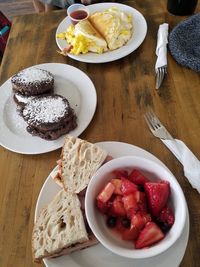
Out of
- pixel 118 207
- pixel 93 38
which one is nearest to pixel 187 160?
pixel 118 207

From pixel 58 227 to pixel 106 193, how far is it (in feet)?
0.49

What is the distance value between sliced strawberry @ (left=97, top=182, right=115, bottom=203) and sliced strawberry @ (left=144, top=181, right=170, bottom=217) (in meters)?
0.09

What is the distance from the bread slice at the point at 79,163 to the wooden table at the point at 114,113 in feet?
0.37

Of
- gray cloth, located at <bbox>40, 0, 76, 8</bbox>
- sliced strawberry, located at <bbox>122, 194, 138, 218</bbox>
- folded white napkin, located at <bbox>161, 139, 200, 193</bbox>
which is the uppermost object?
gray cloth, located at <bbox>40, 0, 76, 8</bbox>

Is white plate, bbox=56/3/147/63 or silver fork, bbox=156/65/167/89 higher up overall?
white plate, bbox=56/3/147/63

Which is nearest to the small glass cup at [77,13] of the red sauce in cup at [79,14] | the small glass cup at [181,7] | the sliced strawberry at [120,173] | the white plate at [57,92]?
the red sauce in cup at [79,14]

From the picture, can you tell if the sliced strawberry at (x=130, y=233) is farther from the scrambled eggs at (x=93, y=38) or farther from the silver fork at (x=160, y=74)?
the scrambled eggs at (x=93, y=38)

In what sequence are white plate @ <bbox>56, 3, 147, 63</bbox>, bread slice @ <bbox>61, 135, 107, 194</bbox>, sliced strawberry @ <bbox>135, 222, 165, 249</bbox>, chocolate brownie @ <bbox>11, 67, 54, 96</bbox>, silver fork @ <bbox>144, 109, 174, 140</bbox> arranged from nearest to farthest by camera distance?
sliced strawberry @ <bbox>135, 222, 165, 249</bbox>, bread slice @ <bbox>61, 135, 107, 194</bbox>, silver fork @ <bbox>144, 109, 174, 140</bbox>, chocolate brownie @ <bbox>11, 67, 54, 96</bbox>, white plate @ <bbox>56, 3, 147, 63</bbox>

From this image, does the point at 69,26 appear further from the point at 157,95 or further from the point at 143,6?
the point at 157,95

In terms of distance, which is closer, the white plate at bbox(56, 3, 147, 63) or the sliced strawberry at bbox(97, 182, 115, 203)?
the sliced strawberry at bbox(97, 182, 115, 203)

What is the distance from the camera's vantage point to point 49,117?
886 mm

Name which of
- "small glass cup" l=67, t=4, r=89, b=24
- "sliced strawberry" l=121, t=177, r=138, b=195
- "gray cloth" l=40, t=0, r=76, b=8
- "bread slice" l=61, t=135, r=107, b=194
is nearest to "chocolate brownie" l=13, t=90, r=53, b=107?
"bread slice" l=61, t=135, r=107, b=194

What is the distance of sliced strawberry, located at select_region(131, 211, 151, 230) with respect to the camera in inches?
24.2

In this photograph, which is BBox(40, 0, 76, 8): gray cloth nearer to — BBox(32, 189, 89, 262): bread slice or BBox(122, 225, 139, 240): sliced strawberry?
BBox(32, 189, 89, 262): bread slice
